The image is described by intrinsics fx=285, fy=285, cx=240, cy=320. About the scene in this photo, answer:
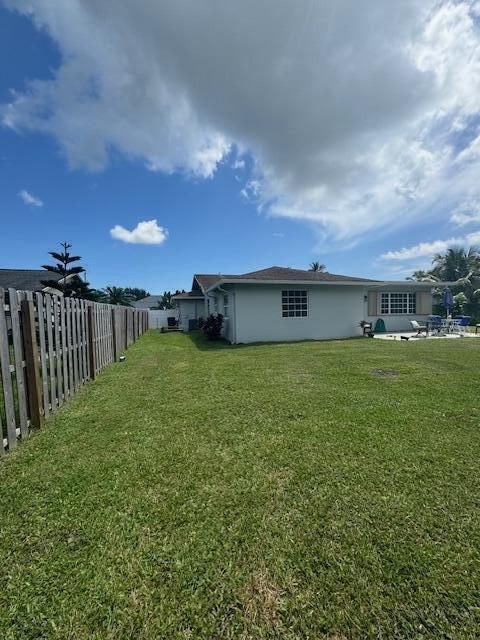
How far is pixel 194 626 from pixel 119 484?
1513 mm

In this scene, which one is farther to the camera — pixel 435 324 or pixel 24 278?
pixel 24 278

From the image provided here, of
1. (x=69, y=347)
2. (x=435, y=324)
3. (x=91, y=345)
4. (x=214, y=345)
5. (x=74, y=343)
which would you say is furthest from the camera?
(x=435, y=324)

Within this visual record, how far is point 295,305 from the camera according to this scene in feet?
45.6

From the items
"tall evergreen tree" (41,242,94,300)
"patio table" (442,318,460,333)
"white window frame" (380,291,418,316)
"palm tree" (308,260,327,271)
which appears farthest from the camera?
"palm tree" (308,260,327,271)

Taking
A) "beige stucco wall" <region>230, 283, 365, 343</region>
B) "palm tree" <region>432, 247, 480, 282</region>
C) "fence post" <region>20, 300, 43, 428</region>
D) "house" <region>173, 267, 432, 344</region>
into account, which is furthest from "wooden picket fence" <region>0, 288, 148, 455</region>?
"palm tree" <region>432, 247, 480, 282</region>

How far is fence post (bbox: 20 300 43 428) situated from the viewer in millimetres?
3756

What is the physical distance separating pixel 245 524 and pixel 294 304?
12238mm

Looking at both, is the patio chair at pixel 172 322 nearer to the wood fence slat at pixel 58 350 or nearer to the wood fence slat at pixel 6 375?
the wood fence slat at pixel 58 350

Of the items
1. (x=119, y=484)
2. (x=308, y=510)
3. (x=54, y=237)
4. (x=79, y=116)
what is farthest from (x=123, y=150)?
(x=308, y=510)

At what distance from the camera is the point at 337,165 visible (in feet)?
43.2

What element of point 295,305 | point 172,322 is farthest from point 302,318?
point 172,322

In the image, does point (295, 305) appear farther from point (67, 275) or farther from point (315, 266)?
point (315, 266)

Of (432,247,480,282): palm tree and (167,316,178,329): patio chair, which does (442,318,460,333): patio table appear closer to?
(432,247,480,282): palm tree

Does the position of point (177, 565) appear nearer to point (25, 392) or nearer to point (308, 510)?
point (308, 510)
